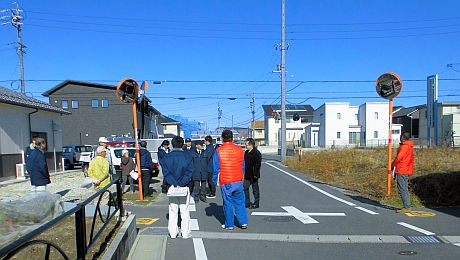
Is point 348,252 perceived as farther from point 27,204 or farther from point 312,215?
point 27,204

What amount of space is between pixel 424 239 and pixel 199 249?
378cm

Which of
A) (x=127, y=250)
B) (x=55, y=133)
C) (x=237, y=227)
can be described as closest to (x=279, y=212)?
(x=237, y=227)

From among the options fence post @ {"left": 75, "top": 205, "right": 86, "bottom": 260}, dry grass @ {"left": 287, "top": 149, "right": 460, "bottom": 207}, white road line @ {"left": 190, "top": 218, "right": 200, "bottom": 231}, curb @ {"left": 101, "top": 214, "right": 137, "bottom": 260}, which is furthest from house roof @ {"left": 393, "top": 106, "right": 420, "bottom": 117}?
fence post @ {"left": 75, "top": 205, "right": 86, "bottom": 260}

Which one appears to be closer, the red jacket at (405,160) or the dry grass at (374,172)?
the red jacket at (405,160)

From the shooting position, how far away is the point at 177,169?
7.00m

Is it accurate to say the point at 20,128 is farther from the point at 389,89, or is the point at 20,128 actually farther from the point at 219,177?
the point at 389,89

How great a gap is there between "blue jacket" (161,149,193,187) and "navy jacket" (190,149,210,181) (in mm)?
4364

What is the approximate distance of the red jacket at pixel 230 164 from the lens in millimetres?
7586

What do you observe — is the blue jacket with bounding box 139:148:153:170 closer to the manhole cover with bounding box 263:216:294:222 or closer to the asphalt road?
the asphalt road

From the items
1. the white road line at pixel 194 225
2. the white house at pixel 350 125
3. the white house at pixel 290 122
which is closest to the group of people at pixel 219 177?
the white road line at pixel 194 225

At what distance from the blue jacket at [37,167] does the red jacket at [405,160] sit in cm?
813

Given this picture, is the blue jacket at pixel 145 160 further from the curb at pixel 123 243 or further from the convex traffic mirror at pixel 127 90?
the curb at pixel 123 243

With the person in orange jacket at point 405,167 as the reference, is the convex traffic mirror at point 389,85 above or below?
above

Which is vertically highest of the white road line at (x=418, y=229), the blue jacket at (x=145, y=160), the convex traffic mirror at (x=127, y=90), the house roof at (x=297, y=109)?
the house roof at (x=297, y=109)
